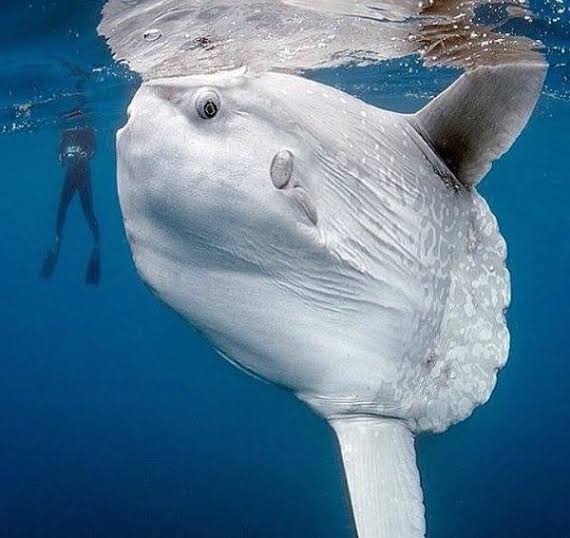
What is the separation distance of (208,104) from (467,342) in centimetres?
125

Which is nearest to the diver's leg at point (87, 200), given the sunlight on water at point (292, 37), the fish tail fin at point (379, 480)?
the sunlight on water at point (292, 37)

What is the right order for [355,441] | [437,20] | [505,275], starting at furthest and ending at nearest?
[437,20] < [505,275] < [355,441]

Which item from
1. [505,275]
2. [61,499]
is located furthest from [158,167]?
[61,499]

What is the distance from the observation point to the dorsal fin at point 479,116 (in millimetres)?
2436

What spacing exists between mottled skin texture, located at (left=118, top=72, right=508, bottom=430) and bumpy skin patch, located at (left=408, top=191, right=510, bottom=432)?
1 centimetres

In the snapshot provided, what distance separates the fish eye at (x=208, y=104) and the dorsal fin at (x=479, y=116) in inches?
34.8

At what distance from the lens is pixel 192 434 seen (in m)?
19.8

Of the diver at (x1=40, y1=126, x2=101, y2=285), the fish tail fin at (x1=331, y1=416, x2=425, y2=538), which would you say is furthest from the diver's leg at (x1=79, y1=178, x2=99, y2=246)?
the fish tail fin at (x1=331, y1=416, x2=425, y2=538)

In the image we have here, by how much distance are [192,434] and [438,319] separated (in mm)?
18321

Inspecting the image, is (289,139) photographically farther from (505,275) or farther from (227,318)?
(505,275)

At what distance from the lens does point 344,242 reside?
2156mm

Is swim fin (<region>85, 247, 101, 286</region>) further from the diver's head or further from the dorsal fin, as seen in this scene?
the dorsal fin

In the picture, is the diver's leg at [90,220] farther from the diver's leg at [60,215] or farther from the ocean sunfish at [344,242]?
the ocean sunfish at [344,242]

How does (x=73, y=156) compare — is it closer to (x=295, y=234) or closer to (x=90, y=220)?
(x=90, y=220)
